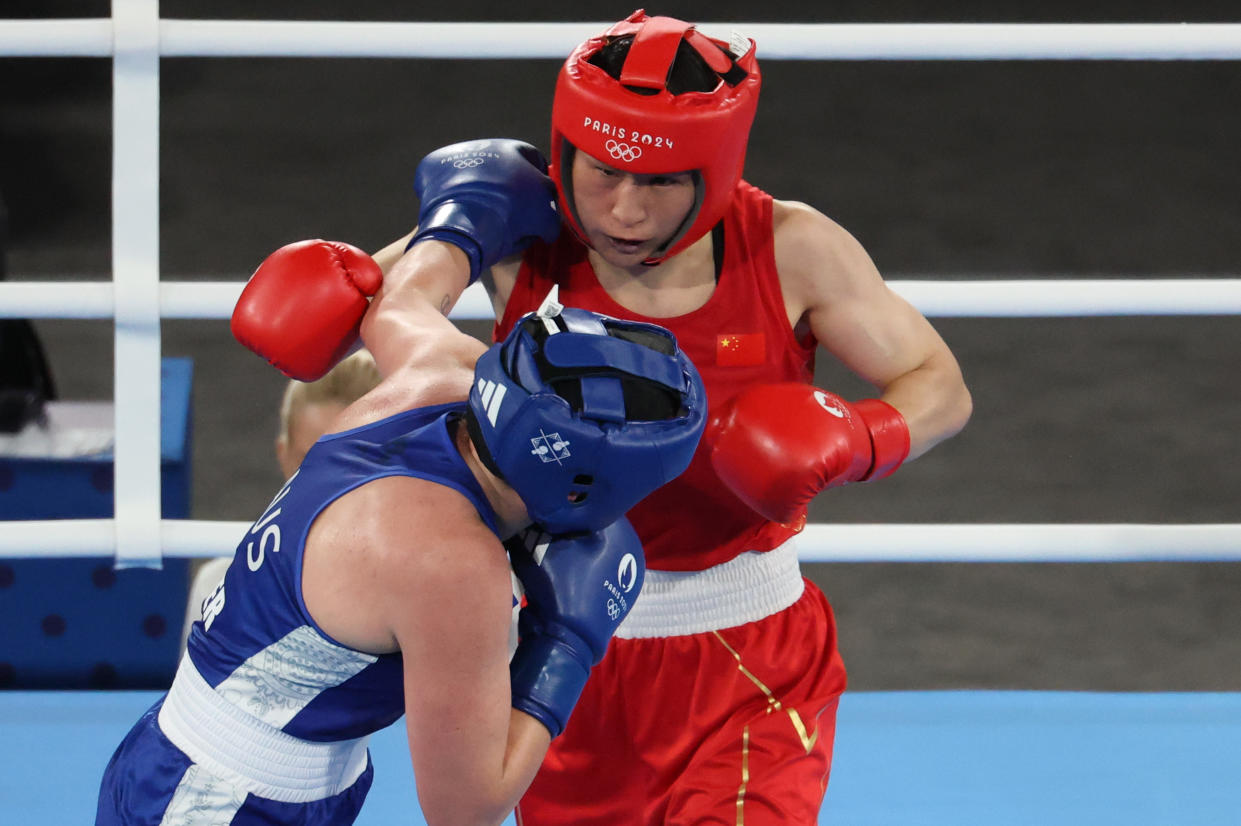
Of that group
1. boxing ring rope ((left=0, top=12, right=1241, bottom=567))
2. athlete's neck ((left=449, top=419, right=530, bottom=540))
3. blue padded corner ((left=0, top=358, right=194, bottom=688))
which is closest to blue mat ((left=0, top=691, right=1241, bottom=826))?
blue padded corner ((left=0, top=358, right=194, bottom=688))

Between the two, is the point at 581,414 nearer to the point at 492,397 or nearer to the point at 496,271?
the point at 492,397

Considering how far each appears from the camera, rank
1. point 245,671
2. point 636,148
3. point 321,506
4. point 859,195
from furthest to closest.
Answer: point 859,195, point 636,148, point 245,671, point 321,506

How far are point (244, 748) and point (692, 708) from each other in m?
0.61

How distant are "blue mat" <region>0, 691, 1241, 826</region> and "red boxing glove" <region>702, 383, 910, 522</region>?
0.89 meters

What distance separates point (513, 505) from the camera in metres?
1.75

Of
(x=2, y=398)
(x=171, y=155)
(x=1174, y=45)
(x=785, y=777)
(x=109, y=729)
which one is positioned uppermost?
(x=1174, y=45)

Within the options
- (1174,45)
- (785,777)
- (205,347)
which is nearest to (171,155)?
(205,347)

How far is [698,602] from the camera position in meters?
2.16

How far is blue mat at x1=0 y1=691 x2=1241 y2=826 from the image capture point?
2713mm

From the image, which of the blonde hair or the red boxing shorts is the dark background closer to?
the blonde hair

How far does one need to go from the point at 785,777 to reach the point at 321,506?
2.41 feet

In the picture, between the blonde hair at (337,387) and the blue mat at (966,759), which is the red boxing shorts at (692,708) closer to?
the blue mat at (966,759)

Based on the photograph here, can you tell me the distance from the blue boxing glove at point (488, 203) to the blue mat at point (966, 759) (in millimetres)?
1090

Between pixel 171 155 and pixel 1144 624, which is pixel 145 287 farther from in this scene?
pixel 171 155
